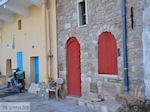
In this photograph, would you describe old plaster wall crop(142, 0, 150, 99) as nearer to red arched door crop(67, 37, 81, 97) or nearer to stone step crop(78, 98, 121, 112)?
stone step crop(78, 98, 121, 112)

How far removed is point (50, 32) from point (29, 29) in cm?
209

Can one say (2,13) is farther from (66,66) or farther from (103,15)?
(103,15)

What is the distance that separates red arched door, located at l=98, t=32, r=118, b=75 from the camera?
18.4 feet

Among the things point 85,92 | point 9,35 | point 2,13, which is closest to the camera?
point 85,92

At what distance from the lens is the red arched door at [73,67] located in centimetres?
693

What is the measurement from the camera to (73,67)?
714 centimetres

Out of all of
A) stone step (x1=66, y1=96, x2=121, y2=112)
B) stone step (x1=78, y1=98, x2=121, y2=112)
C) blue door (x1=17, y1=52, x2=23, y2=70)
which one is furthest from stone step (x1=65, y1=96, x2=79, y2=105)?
blue door (x1=17, y1=52, x2=23, y2=70)

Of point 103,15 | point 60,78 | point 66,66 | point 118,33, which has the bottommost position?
point 60,78

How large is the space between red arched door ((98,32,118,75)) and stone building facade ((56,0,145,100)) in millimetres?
127

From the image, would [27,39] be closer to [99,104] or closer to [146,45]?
[99,104]

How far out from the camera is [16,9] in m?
9.34

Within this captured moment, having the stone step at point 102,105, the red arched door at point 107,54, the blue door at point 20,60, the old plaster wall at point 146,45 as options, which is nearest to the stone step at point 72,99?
the stone step at point 102,105

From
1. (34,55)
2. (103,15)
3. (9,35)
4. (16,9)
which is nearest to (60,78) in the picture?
(34,55)

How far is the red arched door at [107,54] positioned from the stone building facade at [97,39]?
0.13 m
